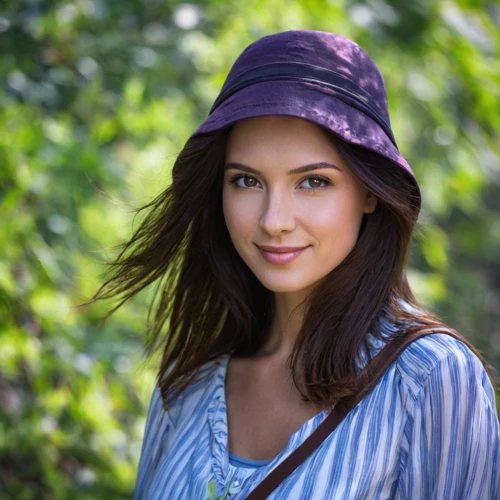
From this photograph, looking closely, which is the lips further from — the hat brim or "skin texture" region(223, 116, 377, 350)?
the hat brim

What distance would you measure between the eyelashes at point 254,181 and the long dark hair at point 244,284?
0.22ft

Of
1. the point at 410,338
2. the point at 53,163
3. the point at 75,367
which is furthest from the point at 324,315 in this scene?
the point at 75,367

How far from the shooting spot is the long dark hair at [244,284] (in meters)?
1.76

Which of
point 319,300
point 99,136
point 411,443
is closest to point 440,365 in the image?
point 411,443

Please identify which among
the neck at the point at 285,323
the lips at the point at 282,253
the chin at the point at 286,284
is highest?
the lips at the point at 282,253

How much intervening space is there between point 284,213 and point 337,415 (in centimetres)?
43

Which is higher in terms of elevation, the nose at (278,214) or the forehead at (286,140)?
the forehead at (286,140)

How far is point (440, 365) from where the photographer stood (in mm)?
1600

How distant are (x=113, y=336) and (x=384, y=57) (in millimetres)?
1476

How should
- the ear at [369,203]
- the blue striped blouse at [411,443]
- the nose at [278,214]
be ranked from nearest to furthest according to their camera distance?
the blue striped blouse at [411,443], the nose at [278,214], the ear at [369,203]

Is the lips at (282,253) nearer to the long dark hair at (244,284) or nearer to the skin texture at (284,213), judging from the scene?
the skin texture at (284,213)

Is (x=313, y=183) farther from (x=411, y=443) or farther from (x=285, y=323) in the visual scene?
(x=411, y=443)

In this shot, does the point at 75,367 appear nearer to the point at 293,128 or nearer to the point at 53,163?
the point at 53,163

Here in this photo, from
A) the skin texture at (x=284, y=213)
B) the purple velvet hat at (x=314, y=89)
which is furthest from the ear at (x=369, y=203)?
the purple velvet hat at (x=314, y=89)
